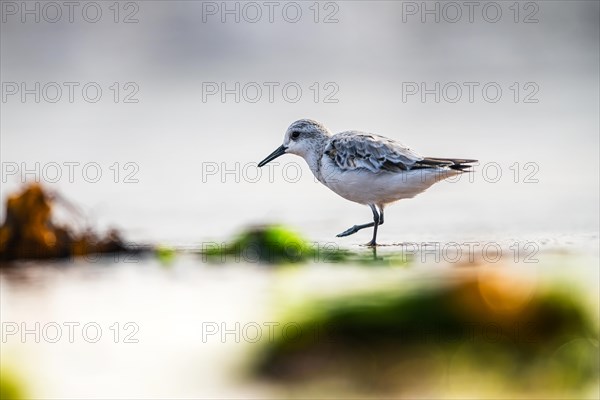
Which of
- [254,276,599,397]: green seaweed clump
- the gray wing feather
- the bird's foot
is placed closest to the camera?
[254,276,599,397]: green seaweed clump

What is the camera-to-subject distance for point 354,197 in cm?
834

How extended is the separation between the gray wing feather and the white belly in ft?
0.15

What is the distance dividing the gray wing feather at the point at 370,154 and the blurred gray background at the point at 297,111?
1.78 ft

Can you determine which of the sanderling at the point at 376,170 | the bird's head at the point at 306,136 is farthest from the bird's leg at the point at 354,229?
the bird's head at the point at 306,136

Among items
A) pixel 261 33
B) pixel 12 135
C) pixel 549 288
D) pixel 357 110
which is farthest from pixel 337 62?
pixel 549 288

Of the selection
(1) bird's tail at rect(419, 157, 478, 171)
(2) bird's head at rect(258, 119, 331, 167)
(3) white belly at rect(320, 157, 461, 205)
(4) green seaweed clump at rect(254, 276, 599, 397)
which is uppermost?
(2) bird's head at rect(258, 119, 331, 167)

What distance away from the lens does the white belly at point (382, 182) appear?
8078 millimetres

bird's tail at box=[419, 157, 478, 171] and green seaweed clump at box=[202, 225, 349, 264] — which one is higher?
bird's tail at box=[419, 157, 478, 171]

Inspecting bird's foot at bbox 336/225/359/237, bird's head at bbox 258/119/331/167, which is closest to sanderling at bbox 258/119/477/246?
bird's foot at bbox 336/225/359/237

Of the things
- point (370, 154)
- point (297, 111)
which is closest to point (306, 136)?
point (370, 154)

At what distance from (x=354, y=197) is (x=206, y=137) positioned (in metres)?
3.76

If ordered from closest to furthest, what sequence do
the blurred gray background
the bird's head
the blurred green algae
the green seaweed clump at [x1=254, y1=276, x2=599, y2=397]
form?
the green seaweed clump at [x1=254, y1=276, x2=599, y2=397] < the blurred green algae < the bird's head < the blurred gray background

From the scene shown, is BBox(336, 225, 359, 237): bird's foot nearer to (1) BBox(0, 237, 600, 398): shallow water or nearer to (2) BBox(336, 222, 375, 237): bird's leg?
(2) BBox(336, 222, 375, 237): bird's leg

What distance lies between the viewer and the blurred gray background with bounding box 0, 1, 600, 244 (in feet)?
30.0
